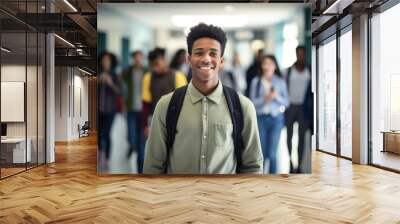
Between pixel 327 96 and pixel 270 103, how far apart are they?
5105mm

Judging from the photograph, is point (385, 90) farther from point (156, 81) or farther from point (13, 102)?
point (13, 102)

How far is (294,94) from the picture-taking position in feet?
21.0

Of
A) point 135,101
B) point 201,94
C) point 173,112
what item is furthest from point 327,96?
point 135,101

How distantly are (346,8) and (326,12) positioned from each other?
59cm

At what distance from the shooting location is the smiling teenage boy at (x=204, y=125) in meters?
6.12

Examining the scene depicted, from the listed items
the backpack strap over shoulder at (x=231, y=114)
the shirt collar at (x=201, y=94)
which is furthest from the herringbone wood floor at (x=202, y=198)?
the shirt collar at (x=201, y=94)

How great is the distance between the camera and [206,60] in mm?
6195

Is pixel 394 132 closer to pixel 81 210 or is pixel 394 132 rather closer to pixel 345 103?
pixel 345 103

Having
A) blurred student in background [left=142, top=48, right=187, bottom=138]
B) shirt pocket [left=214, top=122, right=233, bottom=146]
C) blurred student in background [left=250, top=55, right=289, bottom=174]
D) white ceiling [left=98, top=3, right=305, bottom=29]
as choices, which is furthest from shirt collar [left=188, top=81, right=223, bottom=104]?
white ceiling [left=98, top=3, right=305, bottom=29]

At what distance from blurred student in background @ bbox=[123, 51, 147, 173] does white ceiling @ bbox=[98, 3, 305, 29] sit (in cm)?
60

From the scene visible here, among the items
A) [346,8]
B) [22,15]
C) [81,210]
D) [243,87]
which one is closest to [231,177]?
[243,87]

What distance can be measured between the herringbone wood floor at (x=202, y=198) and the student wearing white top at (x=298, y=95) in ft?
2.08

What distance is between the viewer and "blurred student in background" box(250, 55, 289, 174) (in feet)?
20.8

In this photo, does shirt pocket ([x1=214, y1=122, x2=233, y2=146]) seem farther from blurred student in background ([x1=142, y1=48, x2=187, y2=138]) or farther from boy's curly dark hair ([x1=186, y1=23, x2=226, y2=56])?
boy's curly dark hair ([x1=186, y1=23, x2=226, y2=56])
